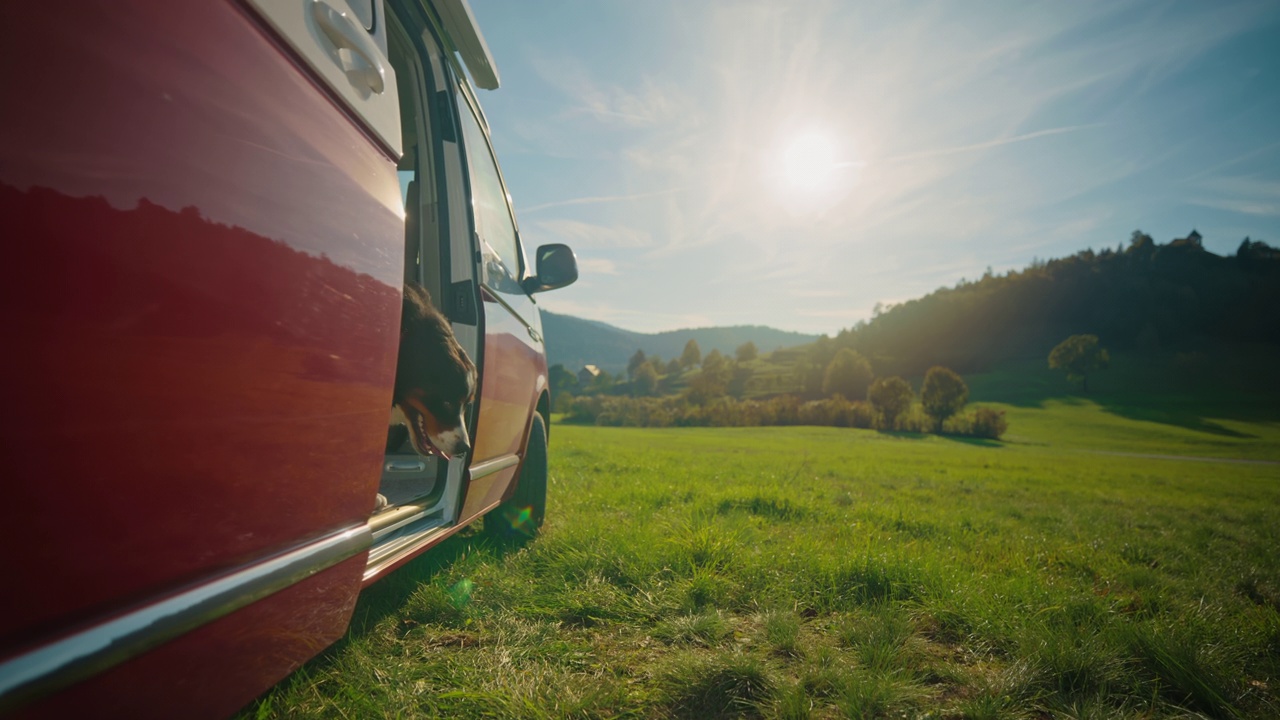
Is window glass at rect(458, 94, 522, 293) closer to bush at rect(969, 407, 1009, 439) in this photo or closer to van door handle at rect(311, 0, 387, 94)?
van door handle at rect(311, 0, 387, 94)

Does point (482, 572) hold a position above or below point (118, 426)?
below

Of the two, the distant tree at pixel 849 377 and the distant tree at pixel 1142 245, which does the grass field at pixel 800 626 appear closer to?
the distant tree at pixel 849 377

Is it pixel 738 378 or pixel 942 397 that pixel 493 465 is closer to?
pixel 942 397

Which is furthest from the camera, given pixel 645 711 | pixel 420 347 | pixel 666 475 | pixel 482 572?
pixel 666 475

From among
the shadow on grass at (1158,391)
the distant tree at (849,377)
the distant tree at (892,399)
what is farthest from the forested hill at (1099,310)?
the distant tree at (892,399)

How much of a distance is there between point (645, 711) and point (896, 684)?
903 mm

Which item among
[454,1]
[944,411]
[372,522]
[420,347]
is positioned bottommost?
[944,411]

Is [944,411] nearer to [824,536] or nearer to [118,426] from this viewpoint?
[824,536]

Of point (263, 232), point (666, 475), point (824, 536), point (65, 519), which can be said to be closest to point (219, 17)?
point (263, 232)

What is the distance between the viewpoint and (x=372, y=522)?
1.88m

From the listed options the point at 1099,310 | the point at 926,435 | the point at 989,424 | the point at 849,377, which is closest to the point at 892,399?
the point at 926,435

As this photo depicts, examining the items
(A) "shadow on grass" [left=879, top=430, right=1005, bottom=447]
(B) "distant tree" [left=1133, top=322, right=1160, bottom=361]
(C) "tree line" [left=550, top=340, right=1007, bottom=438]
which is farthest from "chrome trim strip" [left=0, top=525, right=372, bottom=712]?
(B) "distant tree" [left=1133, top=322, right=1160, bottom=361]

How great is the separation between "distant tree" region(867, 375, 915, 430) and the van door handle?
4892 centimetres

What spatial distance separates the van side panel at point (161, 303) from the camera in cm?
66
